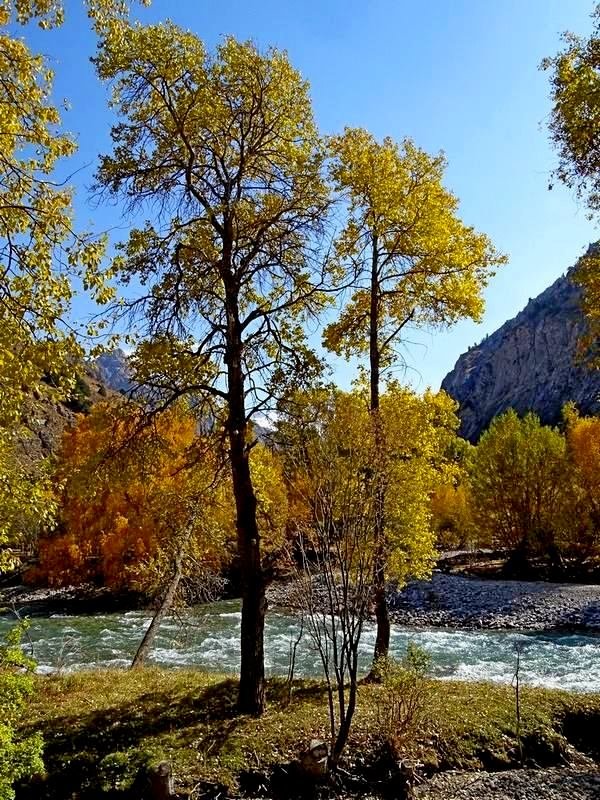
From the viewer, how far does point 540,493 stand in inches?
1507

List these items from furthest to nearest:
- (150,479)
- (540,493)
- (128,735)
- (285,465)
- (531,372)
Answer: (531,372)
(540,493)
(150,479)
(285,465)
(128,735)

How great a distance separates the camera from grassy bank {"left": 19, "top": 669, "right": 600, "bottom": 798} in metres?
6.68

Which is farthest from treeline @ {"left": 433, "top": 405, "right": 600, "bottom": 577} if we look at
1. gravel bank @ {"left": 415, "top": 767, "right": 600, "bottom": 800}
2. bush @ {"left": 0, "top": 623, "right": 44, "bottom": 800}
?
bush @ {"left": 0, "top": 623, "right": 44, "bottom": 800}

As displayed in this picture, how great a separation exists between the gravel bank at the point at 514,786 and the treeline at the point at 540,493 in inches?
1155

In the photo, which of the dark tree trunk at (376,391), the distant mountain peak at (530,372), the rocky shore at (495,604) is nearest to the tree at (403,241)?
the dark tree trunk at (376,391)

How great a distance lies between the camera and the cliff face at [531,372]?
140m

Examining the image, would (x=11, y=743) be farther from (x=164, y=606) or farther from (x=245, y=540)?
(x=164, y=606)

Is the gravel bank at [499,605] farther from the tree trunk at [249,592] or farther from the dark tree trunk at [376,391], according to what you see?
the tree trunk at [249,592]

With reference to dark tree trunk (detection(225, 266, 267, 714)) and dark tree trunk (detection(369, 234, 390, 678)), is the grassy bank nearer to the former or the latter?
dark tree trunk (detection(225, 266, 267, 714))

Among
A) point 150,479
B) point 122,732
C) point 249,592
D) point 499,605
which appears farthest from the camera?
point 499,605

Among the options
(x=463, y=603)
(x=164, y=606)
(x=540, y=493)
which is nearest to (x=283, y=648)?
(x=164, y=606)

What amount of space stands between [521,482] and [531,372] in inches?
5217

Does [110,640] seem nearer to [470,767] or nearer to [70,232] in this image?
[470,767]

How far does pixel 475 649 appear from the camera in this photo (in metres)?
18.1
